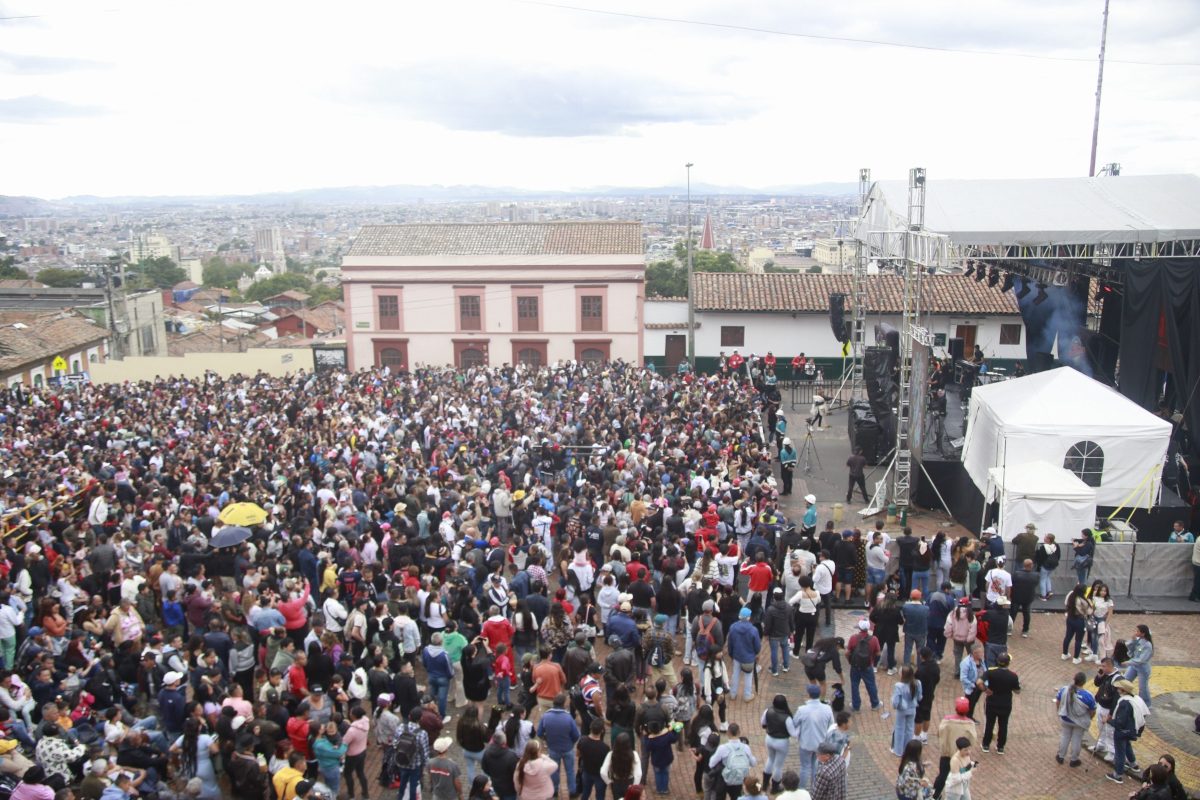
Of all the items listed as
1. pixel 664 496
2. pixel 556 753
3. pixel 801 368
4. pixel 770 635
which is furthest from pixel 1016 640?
pixel 801 368

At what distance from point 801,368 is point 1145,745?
22.3 m

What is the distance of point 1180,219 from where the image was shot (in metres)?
18.2

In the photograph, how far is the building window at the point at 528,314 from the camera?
117 feet

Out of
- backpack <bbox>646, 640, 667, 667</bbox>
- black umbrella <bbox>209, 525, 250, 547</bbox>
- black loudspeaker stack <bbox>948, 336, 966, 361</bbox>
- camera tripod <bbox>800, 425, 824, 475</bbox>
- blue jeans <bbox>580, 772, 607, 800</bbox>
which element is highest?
black loudspeaker stack <bbox>948, 336, 966, 361</bbox>

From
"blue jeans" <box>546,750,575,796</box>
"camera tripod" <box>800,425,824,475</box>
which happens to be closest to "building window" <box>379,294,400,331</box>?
"camera tripod" <box>800,425,824,475</box>

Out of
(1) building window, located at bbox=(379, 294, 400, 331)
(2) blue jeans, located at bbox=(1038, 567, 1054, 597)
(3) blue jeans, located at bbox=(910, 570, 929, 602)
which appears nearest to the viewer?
(3) blue jeans, located at bbox=(910, 570, 929, 602)

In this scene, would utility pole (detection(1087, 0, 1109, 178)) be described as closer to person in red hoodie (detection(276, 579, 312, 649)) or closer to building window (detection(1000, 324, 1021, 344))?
building window (detection(1000, 324, 1021, 344))

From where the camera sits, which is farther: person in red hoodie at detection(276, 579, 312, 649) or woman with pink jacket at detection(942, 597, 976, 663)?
woman with pink jacket at detection(942, 597, 976, 663)

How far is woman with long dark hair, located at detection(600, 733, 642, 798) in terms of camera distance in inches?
305

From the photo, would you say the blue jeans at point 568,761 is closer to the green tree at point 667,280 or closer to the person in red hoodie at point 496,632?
the person in red hoodie at point 496,632

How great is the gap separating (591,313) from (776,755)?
27.7 m

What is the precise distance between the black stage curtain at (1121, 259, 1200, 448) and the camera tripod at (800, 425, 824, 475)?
682cm

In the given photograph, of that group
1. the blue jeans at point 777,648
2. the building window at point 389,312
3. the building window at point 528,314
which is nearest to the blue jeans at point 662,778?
the blue jeans at point 777,648

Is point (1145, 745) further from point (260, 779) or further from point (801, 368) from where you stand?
point (801, 368)
